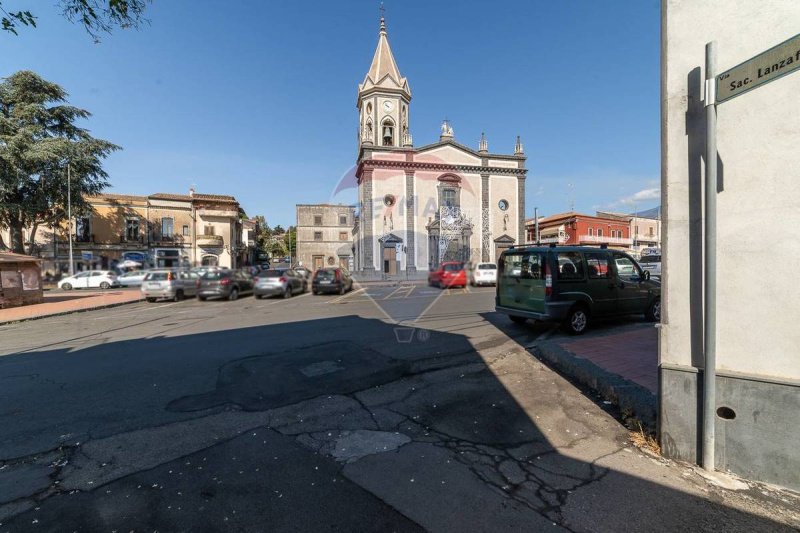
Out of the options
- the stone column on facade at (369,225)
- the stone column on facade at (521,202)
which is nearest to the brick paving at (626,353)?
the stone column on facade at (369,225)

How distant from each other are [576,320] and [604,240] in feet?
170

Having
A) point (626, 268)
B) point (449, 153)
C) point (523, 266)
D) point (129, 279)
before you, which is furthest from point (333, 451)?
point (449, 153)

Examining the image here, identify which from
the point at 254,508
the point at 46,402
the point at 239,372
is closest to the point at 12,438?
the point at 46,402

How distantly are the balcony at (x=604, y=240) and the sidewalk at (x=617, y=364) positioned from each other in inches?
1784

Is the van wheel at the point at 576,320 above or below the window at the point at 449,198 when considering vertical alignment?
below

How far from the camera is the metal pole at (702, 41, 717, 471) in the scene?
2.70 m

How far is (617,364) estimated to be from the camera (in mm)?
5195

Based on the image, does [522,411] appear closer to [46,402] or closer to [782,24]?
[782,24]

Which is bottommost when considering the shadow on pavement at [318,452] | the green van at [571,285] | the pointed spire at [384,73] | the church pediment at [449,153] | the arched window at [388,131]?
the shadow on pavement at [318,452]

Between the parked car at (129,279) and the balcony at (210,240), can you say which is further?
the balcony at (210,240)

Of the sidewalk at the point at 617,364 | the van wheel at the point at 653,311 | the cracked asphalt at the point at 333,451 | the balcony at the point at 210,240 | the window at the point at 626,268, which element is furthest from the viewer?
the balcony at the point at 210,240

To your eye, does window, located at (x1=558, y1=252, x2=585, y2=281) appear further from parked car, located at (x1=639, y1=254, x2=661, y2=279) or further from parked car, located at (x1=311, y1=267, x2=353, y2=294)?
parked car, located at (x1=639, y1=254, x2=661, y2=279)

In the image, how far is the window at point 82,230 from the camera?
36156 millimetres

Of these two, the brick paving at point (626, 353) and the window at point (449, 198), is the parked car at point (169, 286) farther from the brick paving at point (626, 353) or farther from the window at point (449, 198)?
the window at point (449, 198)
